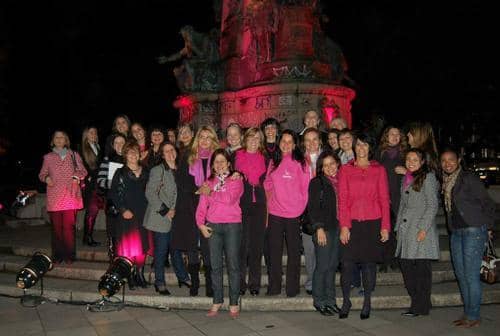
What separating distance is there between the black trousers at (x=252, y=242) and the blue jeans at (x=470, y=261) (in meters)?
2.20

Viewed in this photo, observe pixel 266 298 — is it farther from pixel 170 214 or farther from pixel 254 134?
pixel 254 134

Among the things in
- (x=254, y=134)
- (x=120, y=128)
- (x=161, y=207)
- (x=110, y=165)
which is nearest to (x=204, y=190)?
(x=161, y=207)

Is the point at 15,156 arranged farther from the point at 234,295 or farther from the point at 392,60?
the point at 234,295

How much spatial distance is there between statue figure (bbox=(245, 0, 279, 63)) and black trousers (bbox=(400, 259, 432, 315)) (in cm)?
870

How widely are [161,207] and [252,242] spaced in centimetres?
121

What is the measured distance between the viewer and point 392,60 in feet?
96.9

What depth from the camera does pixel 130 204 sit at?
674 cm

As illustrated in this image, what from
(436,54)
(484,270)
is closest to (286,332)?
(484,270)

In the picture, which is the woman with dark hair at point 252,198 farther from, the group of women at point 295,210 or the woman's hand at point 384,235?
the woman's hand at point 384,235

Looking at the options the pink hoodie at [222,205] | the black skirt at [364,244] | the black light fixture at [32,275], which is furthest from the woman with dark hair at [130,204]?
the black skirt at [364,244]

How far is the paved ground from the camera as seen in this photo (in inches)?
220

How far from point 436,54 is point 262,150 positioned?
23.9 m

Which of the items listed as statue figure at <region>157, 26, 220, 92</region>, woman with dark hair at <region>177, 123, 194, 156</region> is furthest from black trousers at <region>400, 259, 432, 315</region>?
statue figure at <region>157, 26, 220, 92</region>

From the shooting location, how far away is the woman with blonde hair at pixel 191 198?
647 centimetres
